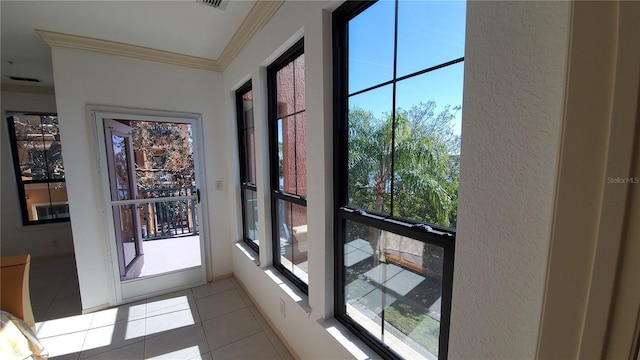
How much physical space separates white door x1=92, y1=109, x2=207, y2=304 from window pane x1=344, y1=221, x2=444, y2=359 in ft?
7.13

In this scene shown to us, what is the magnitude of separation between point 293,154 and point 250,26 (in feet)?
3.56

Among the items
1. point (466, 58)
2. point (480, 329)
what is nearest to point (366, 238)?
point (480, 329)

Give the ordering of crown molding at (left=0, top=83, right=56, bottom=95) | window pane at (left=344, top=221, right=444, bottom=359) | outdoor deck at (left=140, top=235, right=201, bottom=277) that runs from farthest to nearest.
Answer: crown molding at (left=0, top=83, right=56, bottom=95) < outdoor deck at (left=140, top=235, right=201, bottom=277) < window pane at (left=344, top=221, right=444, bottom=359)

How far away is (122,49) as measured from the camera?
227cm

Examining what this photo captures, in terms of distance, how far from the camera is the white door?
7.95 feet

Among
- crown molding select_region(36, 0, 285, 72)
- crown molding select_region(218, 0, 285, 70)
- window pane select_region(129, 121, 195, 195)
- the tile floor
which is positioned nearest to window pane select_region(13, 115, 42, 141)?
window pane select_region(129, 121, 195, 195)

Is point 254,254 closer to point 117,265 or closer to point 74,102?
point 117,265

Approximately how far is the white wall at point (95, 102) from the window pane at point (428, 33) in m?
2.42

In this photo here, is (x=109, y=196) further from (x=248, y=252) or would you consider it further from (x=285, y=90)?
(x=285, y=90)

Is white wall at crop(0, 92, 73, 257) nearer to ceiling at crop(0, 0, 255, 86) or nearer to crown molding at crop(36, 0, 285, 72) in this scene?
ceiling at crop(0, 0, 255, 86)

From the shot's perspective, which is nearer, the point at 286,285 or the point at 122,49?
the point at 286,285

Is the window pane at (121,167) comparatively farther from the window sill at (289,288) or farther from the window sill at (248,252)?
the window sill at (289,288)

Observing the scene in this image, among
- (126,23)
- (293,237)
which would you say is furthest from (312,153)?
(126,23)

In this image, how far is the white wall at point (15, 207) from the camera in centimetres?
325
